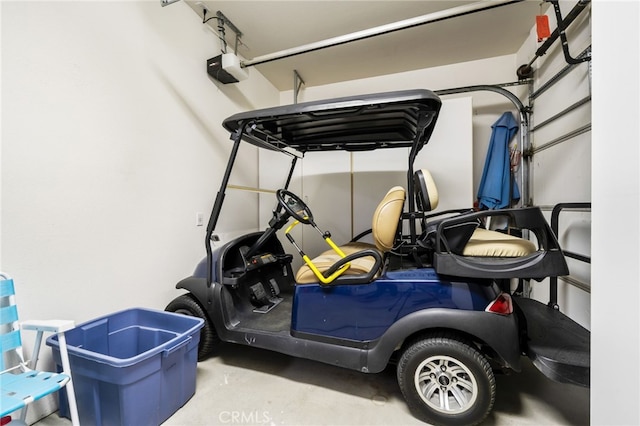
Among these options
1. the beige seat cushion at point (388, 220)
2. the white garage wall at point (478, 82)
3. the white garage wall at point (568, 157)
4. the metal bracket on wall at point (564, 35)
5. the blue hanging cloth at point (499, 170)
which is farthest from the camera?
the white garage wall at point (478, 82)

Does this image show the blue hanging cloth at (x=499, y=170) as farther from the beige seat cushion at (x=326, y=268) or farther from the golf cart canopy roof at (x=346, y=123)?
the beige seat cushion at (x=326, y=268)

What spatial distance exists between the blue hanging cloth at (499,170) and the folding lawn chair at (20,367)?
347 cm

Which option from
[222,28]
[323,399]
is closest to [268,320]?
Answer: [323,399]

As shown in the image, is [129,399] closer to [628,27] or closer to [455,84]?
[628,27]

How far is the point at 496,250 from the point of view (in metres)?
1.28

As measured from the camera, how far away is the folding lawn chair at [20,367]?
37.3 inches

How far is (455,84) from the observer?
123 inches

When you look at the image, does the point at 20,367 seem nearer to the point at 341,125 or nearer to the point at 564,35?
the point at 341,125

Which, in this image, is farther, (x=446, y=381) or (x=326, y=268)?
(x=326, y=268)

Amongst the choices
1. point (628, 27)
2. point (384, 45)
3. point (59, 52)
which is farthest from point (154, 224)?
point (384, 45)

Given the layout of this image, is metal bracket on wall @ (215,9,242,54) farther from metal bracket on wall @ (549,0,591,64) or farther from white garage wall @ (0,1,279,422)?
metal bracket on wall @ (549,0,591,64)

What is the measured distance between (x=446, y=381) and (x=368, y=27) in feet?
10.0

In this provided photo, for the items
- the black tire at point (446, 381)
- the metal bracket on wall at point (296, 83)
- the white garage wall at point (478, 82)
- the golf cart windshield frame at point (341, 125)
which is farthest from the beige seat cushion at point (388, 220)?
the metal bracket on wall at point (296, 83)

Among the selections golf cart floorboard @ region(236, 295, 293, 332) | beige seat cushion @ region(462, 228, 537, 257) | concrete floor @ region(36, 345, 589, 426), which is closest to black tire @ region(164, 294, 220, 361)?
concrete floor @ region(36, 345, 589, 426)
